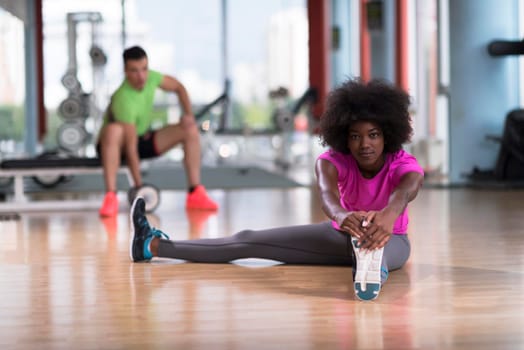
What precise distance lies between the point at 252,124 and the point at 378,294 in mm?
9468

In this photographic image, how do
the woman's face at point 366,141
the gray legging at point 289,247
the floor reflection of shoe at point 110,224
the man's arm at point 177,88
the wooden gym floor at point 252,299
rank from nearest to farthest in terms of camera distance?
the wooden gym floor at point 252,299, the woman's face at point 366,141, the gray legging at point 289,247, the floor reflection of shoe at point 110,224, the man's arm at point 177,88

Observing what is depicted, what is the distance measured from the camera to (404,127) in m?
2.26

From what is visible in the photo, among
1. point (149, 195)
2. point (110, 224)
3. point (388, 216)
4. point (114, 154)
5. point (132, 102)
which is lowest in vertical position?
point (110, 224)

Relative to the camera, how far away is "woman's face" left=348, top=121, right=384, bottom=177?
221cm

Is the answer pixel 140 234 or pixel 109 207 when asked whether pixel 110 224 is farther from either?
pixel 140 234

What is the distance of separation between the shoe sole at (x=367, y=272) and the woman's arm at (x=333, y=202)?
0.12 feet

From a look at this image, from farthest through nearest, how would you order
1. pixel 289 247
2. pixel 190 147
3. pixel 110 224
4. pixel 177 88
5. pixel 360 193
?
pixel 190 147, pixel 177 88, pixel 110 224, pixel 289 247, pixel 360 193

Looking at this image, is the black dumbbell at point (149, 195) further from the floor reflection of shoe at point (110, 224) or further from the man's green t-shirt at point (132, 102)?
the man's green t-shirt at point (132, 102)

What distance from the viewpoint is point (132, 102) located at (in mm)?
4492

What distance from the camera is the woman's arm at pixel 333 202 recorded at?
200 cm

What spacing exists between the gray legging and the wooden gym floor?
0.04 meters

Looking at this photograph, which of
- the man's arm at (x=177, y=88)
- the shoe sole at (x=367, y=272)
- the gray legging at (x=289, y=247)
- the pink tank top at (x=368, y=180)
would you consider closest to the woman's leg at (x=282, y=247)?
the gray legging at (x=289, y=247)

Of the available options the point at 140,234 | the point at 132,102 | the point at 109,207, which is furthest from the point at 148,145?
the point at 140,234

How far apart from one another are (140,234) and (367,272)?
93 centimetres
